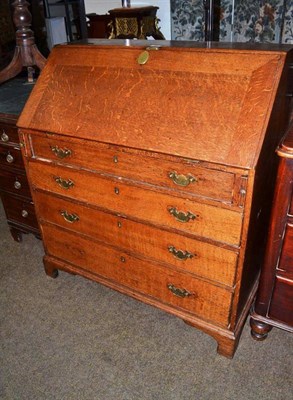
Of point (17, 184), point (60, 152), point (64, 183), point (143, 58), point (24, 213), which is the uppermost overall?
point (143, 58)

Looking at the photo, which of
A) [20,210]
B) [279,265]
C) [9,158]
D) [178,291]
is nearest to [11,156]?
[9,158]

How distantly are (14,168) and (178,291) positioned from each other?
3.98ft

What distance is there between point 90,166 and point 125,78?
1.30 feet

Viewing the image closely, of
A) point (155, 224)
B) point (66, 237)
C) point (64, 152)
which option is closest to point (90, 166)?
point (64, 152)

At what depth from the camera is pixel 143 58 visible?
1390 mm

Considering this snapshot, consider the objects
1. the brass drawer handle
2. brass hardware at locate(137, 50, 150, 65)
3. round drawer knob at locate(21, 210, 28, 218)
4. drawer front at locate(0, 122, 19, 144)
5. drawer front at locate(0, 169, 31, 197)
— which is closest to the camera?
the brass drawer handle

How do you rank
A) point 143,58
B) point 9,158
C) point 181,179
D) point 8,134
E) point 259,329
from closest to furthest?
1. point 181,179
2. point 143,58
3. point 259,329
4. point 8,134
5. point 9,158

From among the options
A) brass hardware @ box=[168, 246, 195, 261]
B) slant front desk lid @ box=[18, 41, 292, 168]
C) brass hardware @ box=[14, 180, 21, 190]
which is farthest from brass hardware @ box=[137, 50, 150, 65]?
brass hardware @ box=[14, 180, 21, 190]

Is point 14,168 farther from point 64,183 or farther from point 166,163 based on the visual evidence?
point 166,163

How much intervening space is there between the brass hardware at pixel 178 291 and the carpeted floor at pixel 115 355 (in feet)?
0.93

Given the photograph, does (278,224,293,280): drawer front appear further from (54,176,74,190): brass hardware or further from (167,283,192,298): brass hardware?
(54,176,74,190): brass hardware

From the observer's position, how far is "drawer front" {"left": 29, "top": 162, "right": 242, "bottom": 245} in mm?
1298

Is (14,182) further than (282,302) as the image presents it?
Yes

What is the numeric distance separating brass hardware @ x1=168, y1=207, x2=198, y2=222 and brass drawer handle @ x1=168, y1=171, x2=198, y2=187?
12 cm
